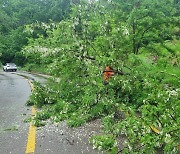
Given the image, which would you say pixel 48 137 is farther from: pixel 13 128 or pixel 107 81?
pixel 107 81

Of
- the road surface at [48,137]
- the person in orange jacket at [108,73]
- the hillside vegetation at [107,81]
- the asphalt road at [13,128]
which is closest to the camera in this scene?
the hillside vegetation at [107,81]

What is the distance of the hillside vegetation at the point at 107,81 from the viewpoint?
5277 millimetres

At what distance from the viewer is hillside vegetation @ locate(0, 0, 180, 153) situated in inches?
208

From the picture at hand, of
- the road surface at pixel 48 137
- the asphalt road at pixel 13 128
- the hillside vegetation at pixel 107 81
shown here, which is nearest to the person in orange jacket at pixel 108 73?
the hillside vegetation at pixel 107 81

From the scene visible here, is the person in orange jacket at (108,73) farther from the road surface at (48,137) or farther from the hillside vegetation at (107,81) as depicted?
the road surface at (48,137)

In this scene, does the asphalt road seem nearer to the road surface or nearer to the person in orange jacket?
the road surface

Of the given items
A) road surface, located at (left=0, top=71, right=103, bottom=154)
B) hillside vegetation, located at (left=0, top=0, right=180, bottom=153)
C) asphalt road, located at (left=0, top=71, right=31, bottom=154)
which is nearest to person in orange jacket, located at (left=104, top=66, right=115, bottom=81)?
hillside vegetation, located at (left=0, top=0, right=180, bottom=153)

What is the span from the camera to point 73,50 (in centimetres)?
905

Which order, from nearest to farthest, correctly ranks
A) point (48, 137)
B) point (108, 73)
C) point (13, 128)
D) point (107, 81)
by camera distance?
point (48, 137), point (13, 128), point (107, 81), point (108, 73)

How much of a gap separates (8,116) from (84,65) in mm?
2704

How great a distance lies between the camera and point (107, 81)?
8547 mm

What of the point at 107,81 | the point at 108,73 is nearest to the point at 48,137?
the point at 107,81

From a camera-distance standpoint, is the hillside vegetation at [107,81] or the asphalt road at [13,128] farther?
the asphalt road at [13,128]

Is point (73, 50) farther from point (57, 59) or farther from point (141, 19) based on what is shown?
point (141, 19)
